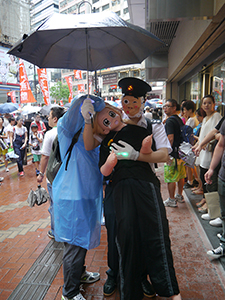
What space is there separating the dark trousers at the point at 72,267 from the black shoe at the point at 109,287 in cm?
33

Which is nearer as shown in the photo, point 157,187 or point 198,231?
point 157,187

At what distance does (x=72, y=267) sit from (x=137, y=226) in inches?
30.0

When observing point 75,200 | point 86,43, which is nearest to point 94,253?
point 75,200

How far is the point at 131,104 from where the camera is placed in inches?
85.7

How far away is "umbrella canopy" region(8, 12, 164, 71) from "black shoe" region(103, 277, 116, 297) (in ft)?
7.29

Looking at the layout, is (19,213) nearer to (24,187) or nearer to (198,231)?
(24,187)

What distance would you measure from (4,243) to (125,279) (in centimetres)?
230

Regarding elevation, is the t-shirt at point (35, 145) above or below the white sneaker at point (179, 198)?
above

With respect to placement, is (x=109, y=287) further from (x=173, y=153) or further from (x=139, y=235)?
(x=173, y=153)

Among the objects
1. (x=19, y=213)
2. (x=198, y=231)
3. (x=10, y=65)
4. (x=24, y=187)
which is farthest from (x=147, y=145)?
(x=10, y=65)

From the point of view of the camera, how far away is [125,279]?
2.01 meters

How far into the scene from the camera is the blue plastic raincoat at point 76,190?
2189 mm

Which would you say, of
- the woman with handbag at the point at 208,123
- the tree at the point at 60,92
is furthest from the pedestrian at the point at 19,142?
the tree at the point at 60,92

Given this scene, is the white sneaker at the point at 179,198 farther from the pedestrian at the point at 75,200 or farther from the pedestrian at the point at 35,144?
→ the pedestrian at the point at 35,144
